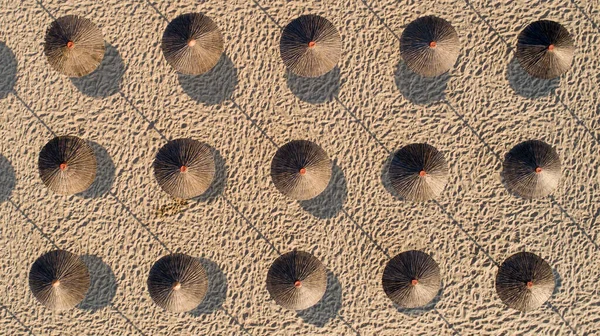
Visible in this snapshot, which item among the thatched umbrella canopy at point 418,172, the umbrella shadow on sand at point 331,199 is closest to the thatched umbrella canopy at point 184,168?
the umbrella shadow on sand at point 331,199

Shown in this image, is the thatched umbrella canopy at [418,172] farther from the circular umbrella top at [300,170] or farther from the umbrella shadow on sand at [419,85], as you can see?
the circular umbrella top at [300,170]

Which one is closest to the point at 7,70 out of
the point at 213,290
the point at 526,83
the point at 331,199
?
the point at 213,290

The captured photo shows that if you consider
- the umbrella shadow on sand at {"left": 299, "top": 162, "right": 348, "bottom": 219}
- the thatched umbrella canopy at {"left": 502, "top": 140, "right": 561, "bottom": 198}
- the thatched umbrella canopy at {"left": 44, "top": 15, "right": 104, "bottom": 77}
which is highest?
the thatched umbrella canopy at {"left": 44, "top": 15, "right": 104, "bottom": 77}

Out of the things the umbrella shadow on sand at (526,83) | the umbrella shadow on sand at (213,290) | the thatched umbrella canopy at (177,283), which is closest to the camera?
the thatched umbrella canopy at (177,283)

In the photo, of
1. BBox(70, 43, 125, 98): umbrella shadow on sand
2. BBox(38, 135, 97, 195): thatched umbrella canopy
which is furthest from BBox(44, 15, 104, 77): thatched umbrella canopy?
BBox(38, 135, 97, 195): thatched umbrella canopy

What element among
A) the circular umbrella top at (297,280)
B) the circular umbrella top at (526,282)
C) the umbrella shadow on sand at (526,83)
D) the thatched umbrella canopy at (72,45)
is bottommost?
the circular umbrella top at (297,280)

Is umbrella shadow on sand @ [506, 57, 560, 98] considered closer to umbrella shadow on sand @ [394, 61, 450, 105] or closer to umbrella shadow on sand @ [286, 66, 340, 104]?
umbrella shadow on sand @ [394, 61, 450, 105]

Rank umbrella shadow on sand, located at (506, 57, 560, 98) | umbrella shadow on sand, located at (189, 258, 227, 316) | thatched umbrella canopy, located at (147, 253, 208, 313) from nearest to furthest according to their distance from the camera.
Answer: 1. thatched umbrella canopy, located at (147, 253, 208, 313)
2. umbrella shadow on sand, located at (506, 57, 560, 98)
3. umbrella shadow on sand, located at (189, 258, 227, 316)

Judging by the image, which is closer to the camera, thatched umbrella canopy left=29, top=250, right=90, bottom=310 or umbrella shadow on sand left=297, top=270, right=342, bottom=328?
thatched umbrella canopy left=29, top=250, right=90, bottom=310

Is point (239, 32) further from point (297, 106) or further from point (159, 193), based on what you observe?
point (159, 193)
